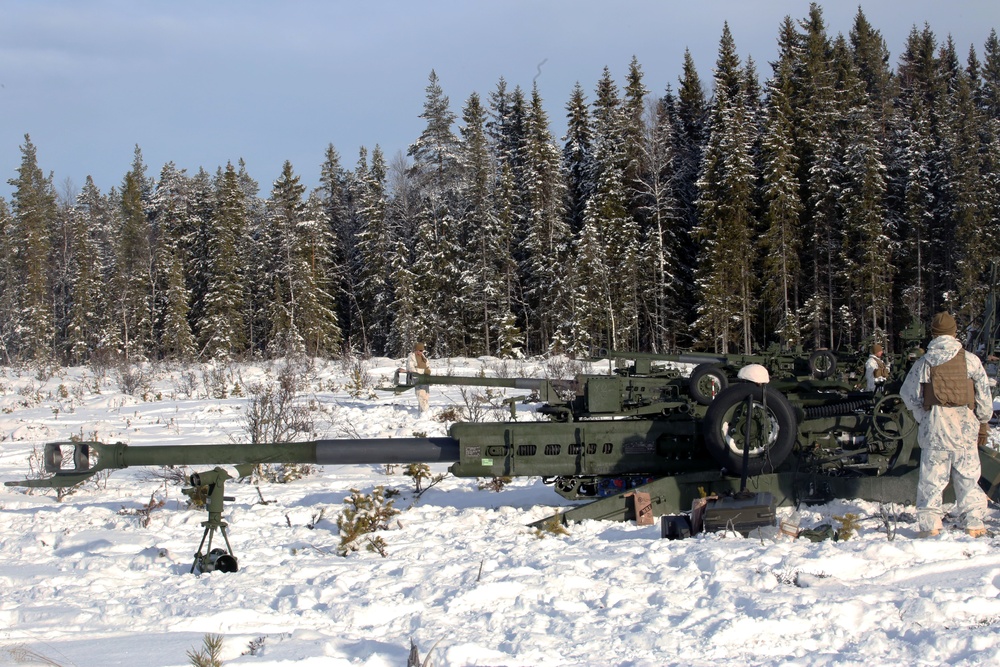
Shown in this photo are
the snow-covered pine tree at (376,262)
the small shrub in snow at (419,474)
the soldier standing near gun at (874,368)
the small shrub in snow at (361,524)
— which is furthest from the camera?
the snow-covered pine tree at (376,262)

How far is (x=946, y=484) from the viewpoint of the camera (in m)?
6.55

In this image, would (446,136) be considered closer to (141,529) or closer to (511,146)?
(511,146)

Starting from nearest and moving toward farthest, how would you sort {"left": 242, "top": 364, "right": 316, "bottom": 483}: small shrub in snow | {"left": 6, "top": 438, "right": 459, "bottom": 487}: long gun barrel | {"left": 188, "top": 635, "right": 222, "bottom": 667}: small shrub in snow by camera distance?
{"left": 188, "top": 635, "right": 222, "bottom": 667}: small shrub in snow, {"left": 6, "top": 438, "right": 459, "bottom": 487}: long gun barrel, {"left": 242, "top": 364, "right": 316, "bottom": 483}: small shrub in snow

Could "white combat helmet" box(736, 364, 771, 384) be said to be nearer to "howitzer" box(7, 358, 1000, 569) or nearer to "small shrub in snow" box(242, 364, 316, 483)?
"howitzer" box(7, 358, 1000, 569)

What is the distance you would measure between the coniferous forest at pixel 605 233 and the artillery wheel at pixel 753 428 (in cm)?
3231

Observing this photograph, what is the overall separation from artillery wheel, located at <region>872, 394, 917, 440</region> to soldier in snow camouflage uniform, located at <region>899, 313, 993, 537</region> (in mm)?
888

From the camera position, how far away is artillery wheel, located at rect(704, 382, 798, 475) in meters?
7.55

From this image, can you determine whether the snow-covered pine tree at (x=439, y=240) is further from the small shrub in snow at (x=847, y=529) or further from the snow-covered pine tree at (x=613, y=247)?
the small shrub in snow at (x=847, y=529)

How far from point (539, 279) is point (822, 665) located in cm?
4511

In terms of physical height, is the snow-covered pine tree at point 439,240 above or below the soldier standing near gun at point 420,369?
above

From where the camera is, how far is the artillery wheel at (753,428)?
24.8 ft

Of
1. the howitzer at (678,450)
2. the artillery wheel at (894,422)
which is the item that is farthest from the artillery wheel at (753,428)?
the artillery wheel at (894,422)

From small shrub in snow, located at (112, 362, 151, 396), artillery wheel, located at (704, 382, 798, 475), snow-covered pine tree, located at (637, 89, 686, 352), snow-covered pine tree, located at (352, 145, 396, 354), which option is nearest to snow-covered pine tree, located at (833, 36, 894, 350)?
snow-covered pine tree, located at (637, 89, 686, 352)

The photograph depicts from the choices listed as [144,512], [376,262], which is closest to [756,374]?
[144,512]
